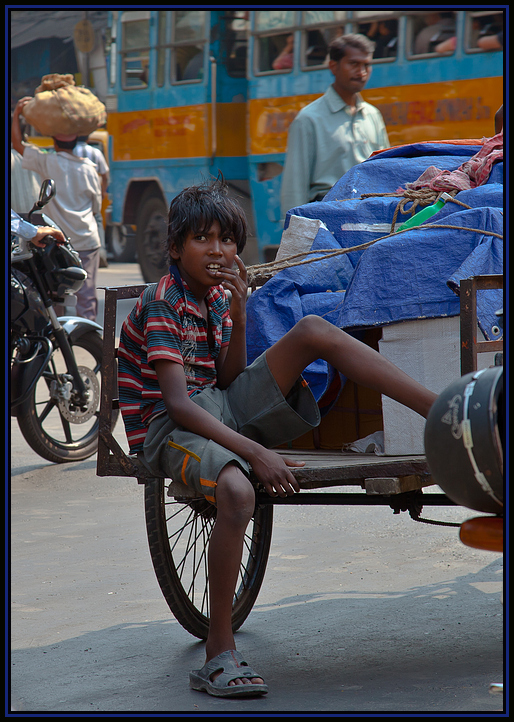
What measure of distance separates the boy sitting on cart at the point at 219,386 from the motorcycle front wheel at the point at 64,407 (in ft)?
8.78

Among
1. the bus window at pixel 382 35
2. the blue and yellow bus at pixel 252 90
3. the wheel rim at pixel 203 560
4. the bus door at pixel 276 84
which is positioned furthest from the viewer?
the bus door at pixel 276 84

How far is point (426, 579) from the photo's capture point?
151 inches

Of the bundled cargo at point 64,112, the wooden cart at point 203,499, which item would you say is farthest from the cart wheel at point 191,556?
the bundled cargo at point 64,112

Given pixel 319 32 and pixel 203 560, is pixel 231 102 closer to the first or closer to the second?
pixel 319 32

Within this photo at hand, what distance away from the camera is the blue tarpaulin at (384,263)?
303 centimetres

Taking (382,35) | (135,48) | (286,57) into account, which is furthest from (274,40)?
(135,48)

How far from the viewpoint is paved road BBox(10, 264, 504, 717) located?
109 inches

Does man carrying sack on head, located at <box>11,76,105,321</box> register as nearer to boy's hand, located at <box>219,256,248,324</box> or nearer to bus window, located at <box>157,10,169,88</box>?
boy's hand, located at <box>219,256,248,324</box>

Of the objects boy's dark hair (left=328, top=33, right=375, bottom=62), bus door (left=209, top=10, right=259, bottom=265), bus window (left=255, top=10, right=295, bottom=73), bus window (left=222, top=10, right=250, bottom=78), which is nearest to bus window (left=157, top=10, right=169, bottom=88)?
bus door (left=209, top=10, right=259, bottom=265)

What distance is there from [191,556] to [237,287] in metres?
1.21

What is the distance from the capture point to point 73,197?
7637 millimetres

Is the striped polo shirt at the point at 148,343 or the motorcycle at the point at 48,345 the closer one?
the striped polo shirt at the point at 148,343

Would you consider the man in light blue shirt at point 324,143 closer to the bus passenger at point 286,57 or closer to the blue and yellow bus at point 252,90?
the blue and yellow bus at point 252,90

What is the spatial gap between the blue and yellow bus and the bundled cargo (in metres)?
3.82
